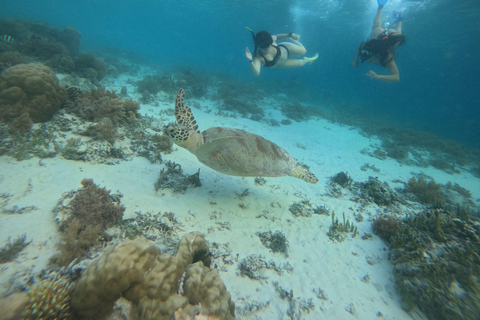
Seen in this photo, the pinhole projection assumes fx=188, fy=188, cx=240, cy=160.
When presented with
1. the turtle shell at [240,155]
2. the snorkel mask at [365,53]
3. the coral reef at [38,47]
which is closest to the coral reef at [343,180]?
the turtle shell at [240,155]

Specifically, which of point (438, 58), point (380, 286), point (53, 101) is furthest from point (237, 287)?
point (438, 58)

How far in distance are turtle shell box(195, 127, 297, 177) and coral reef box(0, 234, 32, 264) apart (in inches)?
120

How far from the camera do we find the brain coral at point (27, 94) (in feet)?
16.0

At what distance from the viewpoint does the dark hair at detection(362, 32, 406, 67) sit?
680cm

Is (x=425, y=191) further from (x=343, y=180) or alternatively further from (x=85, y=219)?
(x=85, y=219)

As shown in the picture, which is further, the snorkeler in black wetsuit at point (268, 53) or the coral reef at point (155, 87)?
the coral reef at point (155, 87)

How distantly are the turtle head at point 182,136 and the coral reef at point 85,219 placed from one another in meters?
1.71

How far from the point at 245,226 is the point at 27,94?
688 centimetres

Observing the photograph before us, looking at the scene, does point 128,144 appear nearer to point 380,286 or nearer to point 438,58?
point 380,286

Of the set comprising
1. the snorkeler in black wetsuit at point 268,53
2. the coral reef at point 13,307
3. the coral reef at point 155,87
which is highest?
the snorkeler in black wetsuit at point 268,53

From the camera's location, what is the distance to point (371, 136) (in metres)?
16.2

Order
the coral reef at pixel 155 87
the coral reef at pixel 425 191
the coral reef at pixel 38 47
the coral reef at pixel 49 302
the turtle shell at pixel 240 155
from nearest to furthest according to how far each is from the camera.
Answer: the coral reef at pixel 49 302 < the turtle shell at pixel 240 155 < the coral reef at pixel 425 191 < the coral reef at pixel 38 47 < the coral reef at pixel 155 87

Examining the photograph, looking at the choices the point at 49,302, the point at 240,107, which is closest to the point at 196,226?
the point at 49,302

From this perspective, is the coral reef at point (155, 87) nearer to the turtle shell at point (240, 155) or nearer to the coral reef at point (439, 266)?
the turtle shell at point (240, 155)
